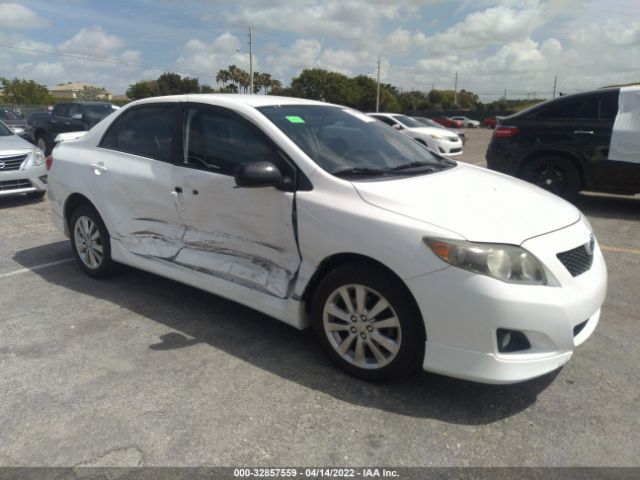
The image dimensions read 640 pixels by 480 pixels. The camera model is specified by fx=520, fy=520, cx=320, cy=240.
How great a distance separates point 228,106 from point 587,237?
2514 mm

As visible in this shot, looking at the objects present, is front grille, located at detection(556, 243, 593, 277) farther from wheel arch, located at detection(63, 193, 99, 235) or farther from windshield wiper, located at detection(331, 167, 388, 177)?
wheel arch, located at detection(63, 193, 99, 235)

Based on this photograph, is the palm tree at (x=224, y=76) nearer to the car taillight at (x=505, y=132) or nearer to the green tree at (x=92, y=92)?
the green tree at (x=92, y=92)

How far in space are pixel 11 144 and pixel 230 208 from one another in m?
6.75

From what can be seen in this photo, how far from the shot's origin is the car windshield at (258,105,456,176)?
11.0 ft

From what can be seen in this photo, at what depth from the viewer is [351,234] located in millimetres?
2914

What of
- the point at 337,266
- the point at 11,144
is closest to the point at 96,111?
the point at 11,144

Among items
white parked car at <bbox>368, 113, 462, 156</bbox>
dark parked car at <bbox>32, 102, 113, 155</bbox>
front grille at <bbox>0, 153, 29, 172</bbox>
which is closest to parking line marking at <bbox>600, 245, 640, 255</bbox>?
front grille at <bbox>0, 153, 29, 172</bbox>

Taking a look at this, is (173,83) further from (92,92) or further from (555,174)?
(555,174)

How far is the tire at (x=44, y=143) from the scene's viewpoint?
15.6 meters

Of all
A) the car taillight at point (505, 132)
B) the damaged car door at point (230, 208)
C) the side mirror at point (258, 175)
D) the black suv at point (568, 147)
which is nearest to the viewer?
the side mirror at point (258, 175)

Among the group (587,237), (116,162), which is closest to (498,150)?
(587,237)

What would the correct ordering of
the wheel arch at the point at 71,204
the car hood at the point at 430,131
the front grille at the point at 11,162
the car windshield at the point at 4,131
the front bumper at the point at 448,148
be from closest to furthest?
the wheel arch at the point at 71,204 < the front grille at the point at 11,162 < the car windshield at the point at 4,131 < the front bumper at the point at 448,148 < the car hood at the point at 430,131

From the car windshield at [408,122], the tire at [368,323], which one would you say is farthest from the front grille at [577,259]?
the car windshield at [408,122]

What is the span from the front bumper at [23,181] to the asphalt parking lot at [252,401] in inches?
185
